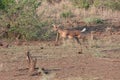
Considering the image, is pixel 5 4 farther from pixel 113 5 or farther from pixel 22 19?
pixel 113 5

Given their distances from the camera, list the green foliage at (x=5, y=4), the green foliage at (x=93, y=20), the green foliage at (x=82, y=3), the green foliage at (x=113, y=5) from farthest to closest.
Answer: the green foliage at (x=82, y=3) → the green foliage at (x=113, y=5) → the green foliage at (x=93, y=20) → the green foliage at (x=5, y=4)

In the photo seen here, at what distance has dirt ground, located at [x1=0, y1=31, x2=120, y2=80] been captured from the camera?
1060cm

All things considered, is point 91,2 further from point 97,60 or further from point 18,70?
point 18,70

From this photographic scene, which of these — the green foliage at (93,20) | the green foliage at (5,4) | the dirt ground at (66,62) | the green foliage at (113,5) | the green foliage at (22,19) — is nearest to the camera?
the dirt ground at (66,62)

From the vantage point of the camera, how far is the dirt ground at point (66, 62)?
34.8 feet

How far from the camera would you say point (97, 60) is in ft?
43.1

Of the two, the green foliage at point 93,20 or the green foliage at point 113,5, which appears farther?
the green foliage at point 113,5

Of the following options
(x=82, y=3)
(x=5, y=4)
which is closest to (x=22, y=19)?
(x=5, y=4)

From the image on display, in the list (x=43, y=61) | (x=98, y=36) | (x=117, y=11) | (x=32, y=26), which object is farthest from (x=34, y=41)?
(x=117, y=11)

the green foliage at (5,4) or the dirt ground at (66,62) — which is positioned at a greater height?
the green foliage at (5,4)

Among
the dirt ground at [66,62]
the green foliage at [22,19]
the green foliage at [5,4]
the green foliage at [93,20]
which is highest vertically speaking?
the green foliage at [5,4]

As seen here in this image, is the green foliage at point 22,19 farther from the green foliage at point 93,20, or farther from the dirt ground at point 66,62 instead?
the green foliage at point 93,20

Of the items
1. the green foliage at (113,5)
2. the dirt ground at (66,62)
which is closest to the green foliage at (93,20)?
the green foliage at (113,5)

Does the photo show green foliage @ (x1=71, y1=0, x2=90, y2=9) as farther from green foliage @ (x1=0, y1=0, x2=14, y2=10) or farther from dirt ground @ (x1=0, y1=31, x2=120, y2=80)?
dirt ground @ (x1=0, y1=31, x2=120, y2=80)
